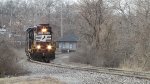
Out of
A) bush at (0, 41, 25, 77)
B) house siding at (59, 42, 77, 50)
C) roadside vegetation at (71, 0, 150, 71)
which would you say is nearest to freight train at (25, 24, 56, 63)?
roadside vegetation at (71, 0, 150, 71)

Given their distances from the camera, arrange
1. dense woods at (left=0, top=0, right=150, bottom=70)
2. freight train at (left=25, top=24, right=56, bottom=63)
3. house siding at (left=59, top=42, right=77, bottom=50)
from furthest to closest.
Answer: house siding at (left=59, top=42, right=77, bottom=50)
freight train at (left=25, top=24, right=56, bottom=63)
dense woods at (left=0, top=0, right=150, bottom=70)

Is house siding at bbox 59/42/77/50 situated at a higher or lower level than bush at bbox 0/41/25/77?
lower

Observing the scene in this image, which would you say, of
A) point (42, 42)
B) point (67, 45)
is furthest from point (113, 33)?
point (67, 45)

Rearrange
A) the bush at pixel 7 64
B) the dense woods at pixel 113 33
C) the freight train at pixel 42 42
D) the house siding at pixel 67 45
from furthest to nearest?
the house siding at pixel 67 45, the freight train at pixel 42 42, the dense woods at pixel 113 33, the bush at pixel 7 64

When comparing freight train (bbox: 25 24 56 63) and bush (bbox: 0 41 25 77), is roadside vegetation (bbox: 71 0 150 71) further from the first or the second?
bush (bbox: 0 41 25 77)

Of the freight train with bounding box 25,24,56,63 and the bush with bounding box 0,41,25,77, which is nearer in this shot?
the bush with bounding box 0,41,25,77

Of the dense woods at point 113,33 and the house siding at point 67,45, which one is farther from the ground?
the dense woods at point 113,33

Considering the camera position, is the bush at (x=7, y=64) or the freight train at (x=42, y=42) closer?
the bush at (x=7, y=64)

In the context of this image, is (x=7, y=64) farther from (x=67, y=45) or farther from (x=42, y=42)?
(x=67, y=45)

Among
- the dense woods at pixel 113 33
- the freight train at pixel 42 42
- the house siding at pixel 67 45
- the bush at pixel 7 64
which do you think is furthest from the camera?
the house siding at pixel 67 45

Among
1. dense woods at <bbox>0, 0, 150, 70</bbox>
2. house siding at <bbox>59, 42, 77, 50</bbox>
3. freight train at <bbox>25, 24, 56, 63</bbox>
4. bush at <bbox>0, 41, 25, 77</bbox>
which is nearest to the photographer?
bush at <bbox>0, 41, 25, 77</bbox>

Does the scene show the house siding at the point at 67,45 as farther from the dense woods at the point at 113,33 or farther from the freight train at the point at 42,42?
the freight train at the point at 42,42

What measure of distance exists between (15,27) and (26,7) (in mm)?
35408

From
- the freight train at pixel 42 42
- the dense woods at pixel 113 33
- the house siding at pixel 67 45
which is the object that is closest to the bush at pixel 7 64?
the dense woods at pixel 113 33
